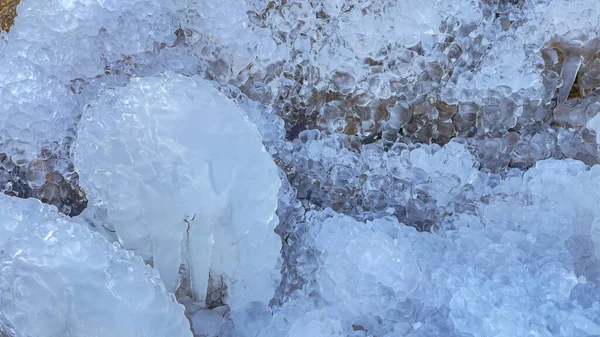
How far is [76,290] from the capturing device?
0.77m

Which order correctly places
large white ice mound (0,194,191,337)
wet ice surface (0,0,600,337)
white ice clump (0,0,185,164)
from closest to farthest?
large white ice mound (0,194,191,337) < wet ice surface (0,0,600,337) < white ice clump (0,0,185,164)

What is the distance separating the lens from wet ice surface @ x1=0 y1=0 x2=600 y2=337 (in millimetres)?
873

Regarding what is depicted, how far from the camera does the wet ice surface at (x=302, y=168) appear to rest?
873 mm

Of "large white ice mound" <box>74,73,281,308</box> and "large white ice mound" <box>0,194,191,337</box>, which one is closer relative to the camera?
"large white ice mound" <box>0,194,191,337</box>

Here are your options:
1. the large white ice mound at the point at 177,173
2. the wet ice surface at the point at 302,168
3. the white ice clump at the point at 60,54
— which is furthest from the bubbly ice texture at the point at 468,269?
the white ice clump at the point at 60,54

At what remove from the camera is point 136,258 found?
835 millimetres

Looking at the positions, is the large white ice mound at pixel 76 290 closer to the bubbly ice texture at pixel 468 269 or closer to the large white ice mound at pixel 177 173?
the large white ice mound at pixel 177 173

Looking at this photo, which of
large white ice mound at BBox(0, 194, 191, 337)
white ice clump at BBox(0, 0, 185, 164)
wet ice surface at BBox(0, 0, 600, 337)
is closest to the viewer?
large white ice mound at BBox(0, 194, 191, 337)

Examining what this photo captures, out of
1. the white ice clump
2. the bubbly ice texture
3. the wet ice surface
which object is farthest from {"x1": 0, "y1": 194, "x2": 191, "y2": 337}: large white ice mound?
the white ice clump

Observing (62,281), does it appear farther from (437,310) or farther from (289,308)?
(437,310)

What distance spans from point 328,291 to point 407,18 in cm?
52

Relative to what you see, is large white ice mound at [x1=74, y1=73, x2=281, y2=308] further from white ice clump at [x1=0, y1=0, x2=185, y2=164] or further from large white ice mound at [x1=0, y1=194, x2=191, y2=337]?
white ice clump at [x1=0, y1=0, x2=185, y2=164]

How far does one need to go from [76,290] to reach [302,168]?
0.52 m

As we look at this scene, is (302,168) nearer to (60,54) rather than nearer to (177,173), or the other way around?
(177,173)
